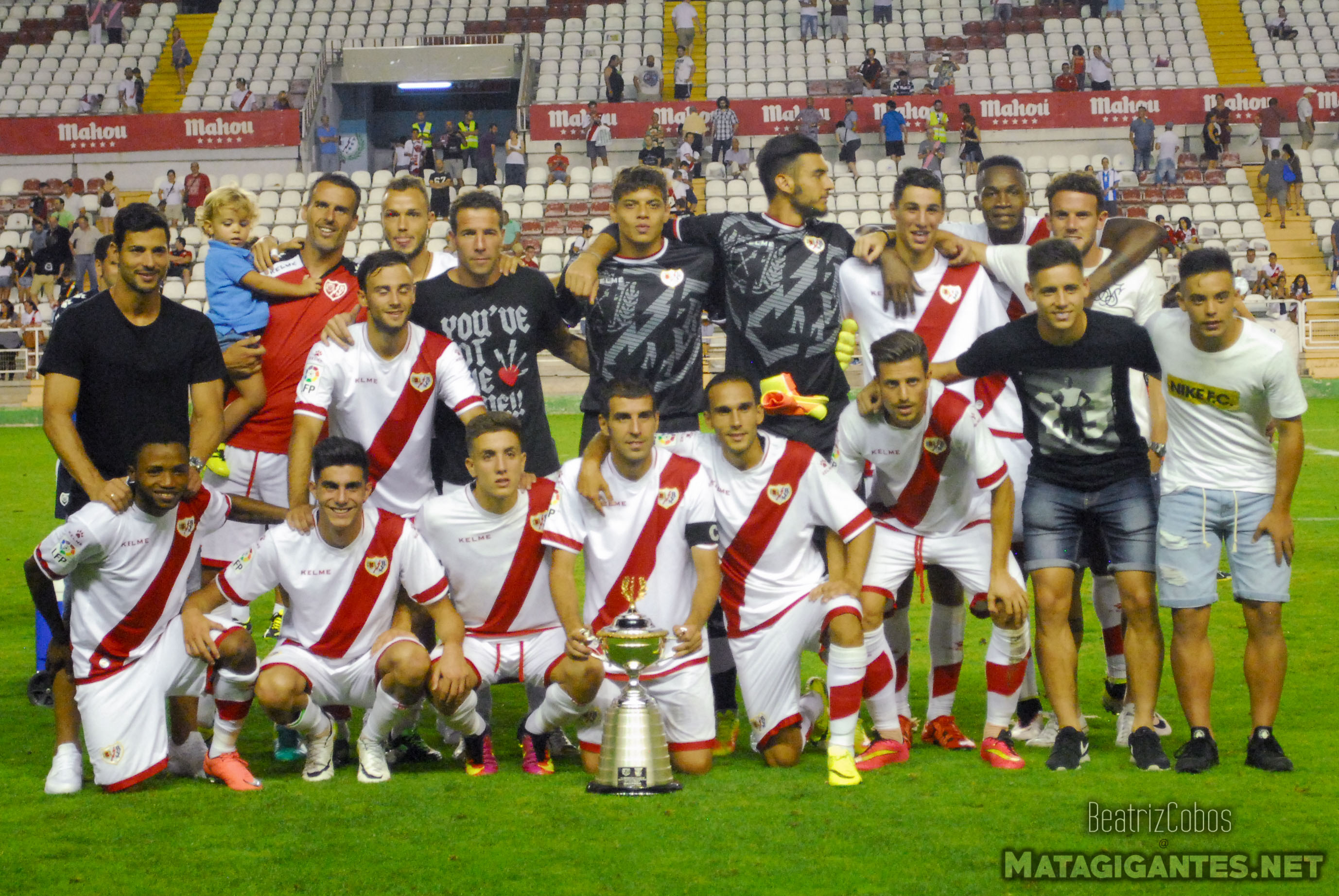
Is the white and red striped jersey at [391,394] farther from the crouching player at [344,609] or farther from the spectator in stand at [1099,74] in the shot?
the spectator in stand at [1099,74]

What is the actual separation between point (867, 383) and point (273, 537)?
235cm

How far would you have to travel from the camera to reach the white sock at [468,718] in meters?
5.12

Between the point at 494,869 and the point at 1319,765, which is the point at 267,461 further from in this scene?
the point at 1319,765

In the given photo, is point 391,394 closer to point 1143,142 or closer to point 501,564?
point 501,564

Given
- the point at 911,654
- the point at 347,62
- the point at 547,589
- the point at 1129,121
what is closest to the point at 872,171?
the point at 1129,121

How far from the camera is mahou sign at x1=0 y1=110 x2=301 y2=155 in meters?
30.1

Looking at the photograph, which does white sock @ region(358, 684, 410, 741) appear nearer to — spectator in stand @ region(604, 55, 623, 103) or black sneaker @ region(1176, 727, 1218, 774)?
black sneaker @ region(1176, 727, 1218, 774)

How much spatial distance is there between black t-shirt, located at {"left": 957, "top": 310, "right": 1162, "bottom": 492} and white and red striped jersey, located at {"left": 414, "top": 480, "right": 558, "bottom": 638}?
1.84 meters

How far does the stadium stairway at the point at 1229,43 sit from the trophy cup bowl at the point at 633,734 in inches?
1131

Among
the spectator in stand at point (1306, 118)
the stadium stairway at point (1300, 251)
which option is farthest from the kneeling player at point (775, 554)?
the spectator in stand at point (1306, 118)

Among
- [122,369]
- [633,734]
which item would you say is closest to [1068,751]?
[633,734]

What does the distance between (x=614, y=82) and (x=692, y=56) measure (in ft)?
11.8

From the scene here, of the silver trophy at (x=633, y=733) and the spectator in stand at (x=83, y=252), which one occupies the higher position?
the spectator in stand at (x=83, y=252)

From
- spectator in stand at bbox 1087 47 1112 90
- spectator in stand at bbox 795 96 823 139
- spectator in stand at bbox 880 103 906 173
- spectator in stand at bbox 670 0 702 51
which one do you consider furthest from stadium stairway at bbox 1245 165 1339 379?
spectator in stand at bbox 670 0 702 51
